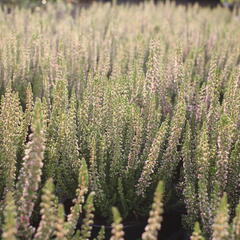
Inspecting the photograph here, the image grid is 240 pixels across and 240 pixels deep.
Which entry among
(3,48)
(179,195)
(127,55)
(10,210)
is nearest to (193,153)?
(179,195)

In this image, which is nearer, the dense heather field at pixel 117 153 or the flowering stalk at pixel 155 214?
the flowering stalk at pixel 155 214

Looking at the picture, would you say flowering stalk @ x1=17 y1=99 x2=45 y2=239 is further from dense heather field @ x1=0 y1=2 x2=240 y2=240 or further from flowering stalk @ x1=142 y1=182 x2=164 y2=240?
flowering stalk @ x1=142 y1=182 x2=164 y2=240

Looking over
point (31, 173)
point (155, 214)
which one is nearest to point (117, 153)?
point (31, 173)

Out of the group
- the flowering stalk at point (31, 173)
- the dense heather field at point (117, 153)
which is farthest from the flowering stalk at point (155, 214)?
the flowering stalk at point (31, 173)

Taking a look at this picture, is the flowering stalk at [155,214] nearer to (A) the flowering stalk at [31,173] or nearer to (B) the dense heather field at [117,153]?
(B) the dense heather field at [117,153]

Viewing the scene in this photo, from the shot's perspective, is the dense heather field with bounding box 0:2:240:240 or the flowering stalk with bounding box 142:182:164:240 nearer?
the flowering stalk with bounding box 142:182:164:240

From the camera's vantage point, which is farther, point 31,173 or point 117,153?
point 117,153

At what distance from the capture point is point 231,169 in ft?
6.57

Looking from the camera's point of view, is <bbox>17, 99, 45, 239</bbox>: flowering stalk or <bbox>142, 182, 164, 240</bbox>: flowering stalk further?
<bbox>17, 99, 45, 239</bbox>: flowering stalk

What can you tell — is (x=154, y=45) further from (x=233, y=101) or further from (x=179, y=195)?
(x=179, y=195)

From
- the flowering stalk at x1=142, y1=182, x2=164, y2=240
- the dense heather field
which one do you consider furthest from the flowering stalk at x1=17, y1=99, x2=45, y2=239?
the flowering stalk at x1=142, y1=182, x2=164, y2=240

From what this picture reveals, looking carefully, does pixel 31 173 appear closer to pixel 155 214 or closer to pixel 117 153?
pixel 155 214

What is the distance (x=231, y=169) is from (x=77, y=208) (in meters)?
0.86

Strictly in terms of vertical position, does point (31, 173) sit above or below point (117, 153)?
above
